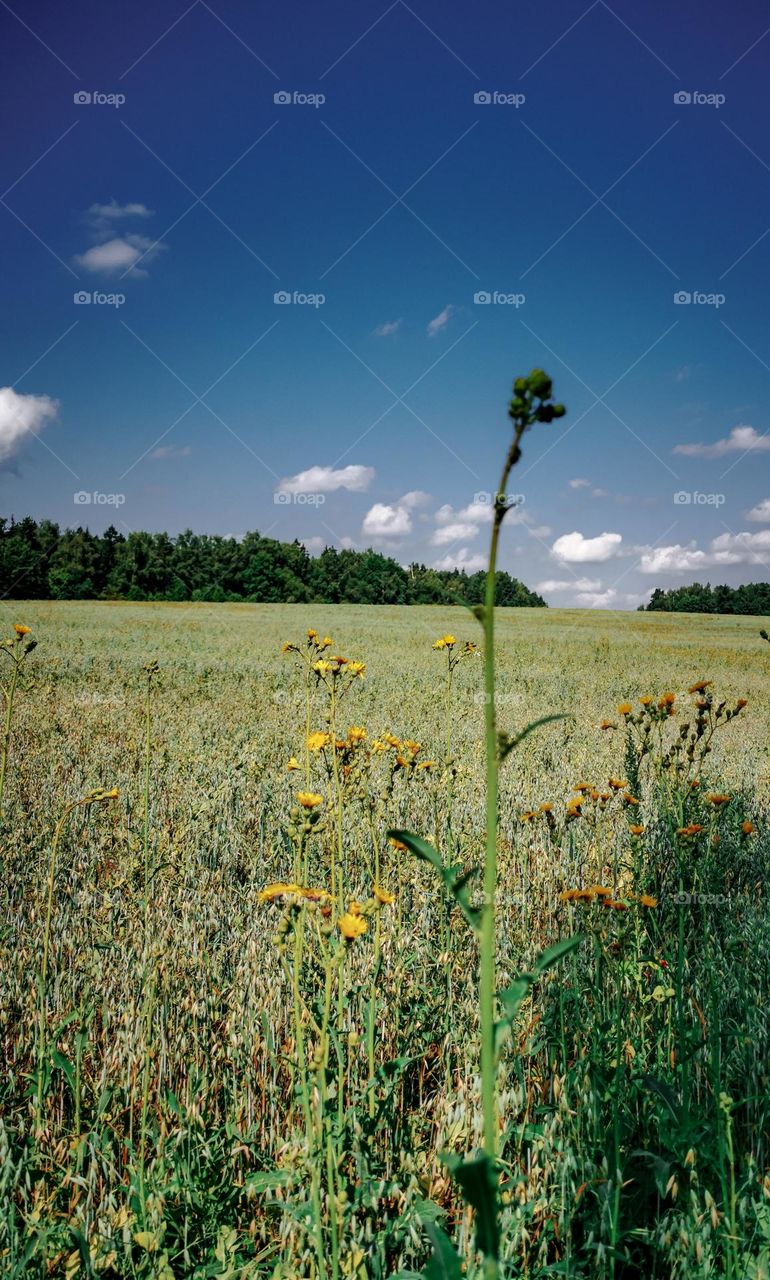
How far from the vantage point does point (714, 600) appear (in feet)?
211

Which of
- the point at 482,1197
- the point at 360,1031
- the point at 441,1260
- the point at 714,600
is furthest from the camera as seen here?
the point at 714,600

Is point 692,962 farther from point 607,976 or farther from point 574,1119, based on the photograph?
point 574,1119

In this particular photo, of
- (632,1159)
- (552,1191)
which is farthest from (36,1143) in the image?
(632,1159)

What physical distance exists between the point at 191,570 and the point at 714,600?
172ft

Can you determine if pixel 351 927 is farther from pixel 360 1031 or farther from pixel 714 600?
pixel 714 600

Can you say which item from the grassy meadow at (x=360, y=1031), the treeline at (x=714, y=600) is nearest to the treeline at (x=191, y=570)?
the treeline at (x=714, y=600)

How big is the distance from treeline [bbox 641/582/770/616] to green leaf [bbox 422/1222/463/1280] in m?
67.2

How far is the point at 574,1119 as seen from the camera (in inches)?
79.7

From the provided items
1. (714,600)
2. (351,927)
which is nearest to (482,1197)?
(351,927)

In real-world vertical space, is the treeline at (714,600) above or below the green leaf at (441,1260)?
above

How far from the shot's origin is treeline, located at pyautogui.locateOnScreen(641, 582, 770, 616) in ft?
208

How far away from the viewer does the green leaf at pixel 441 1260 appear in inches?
37.0

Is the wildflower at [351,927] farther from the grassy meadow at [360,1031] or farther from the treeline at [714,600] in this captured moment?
the treeline at [714,600]

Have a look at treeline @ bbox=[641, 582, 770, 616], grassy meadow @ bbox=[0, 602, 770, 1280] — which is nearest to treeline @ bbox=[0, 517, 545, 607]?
treeline @ bbox=[641, 582, 770, 616]
